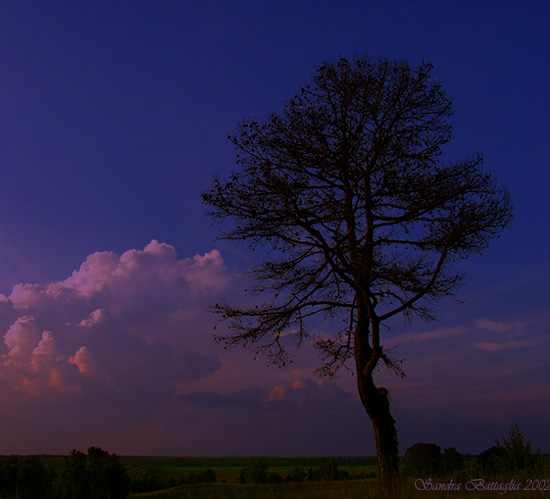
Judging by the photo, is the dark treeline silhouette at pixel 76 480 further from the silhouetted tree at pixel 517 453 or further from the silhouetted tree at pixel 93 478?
the silhouetted tree at pixel 517 453

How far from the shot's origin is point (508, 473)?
11.4 metres

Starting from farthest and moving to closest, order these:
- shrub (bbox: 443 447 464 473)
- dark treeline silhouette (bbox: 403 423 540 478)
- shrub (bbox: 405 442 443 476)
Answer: shrub (bbox: 443 447 464 473) → shrub (bbox: 405 442 443 476) → dark treeline silhouette (bbox: 403 423 540 478)

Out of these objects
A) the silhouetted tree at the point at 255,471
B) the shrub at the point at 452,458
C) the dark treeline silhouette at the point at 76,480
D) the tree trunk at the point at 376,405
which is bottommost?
the silhouetted tree at the point at 255,471

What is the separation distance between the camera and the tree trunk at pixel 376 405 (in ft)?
42.2

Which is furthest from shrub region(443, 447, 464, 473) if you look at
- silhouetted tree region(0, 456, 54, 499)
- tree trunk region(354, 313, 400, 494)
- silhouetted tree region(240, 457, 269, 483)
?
silhouetted tree region(0, 456, 54, 499)

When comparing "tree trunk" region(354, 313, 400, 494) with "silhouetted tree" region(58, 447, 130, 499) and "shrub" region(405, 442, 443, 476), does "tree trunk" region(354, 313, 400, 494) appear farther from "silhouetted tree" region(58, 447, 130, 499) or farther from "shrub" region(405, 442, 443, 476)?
"silhouetted tree" region(58, 447, 130, 499)

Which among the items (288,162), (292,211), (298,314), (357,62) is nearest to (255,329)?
(298,314)

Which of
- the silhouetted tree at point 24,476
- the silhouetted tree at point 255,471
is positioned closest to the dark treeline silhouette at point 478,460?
the silhouetted tree at point 255,471

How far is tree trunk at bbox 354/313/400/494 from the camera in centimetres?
1285

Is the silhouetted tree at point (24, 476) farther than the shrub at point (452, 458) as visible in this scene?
No

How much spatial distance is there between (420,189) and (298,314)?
4.88m

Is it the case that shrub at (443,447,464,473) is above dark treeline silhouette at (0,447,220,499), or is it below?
below

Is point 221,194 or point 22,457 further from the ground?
point 221,194

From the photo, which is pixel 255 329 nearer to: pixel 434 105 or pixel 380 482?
pixel 380 482
